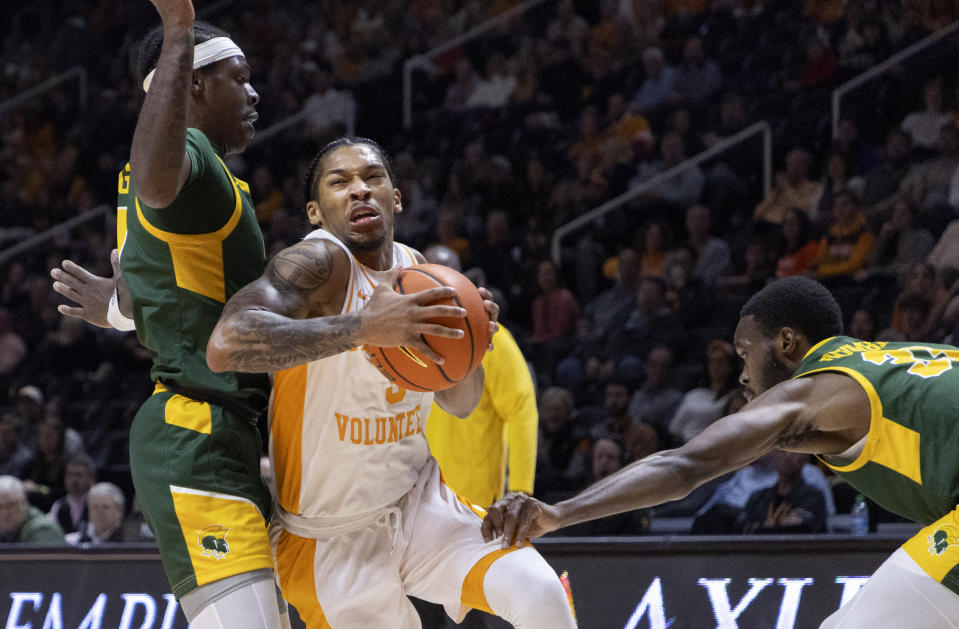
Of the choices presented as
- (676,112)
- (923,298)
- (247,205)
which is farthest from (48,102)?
(247,205)

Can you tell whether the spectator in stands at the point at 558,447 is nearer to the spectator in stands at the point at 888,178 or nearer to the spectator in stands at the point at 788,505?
the spectator in stands at the point at 788,505

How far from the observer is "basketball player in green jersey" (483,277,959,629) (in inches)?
119

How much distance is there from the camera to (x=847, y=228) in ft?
27.9

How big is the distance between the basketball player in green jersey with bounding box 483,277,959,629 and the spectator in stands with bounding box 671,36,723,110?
7523mm

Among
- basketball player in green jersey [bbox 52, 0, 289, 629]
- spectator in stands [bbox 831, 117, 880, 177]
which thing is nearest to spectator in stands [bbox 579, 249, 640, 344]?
spectator in stands [bbox 831, 117, 880, 177]

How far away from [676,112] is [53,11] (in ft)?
31.7

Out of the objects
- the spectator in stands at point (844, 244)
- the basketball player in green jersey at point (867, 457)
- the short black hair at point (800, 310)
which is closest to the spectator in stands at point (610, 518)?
the spectator in stands at point (844, 244)

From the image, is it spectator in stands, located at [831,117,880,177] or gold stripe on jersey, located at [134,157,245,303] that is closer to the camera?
gold stripe on jersey, located at [134,157,245,303]

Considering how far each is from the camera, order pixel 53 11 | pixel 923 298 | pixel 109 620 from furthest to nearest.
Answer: pixel 53 11, pixel 923 298, pixel 109 620

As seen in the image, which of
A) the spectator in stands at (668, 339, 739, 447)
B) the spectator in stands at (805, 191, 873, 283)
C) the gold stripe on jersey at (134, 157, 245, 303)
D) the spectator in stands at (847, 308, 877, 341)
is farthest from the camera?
the spectator in stands at (805, 191, 873, 283)

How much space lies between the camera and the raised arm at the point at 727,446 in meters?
3.17

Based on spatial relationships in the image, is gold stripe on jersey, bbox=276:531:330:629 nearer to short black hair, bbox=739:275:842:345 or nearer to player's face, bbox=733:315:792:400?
player's face, bbox=733:315:792:400

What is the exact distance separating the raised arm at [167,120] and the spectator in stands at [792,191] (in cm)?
674

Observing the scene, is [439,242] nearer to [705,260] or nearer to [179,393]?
[705,260]
